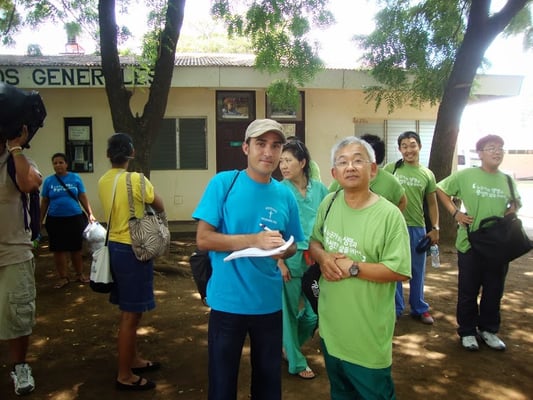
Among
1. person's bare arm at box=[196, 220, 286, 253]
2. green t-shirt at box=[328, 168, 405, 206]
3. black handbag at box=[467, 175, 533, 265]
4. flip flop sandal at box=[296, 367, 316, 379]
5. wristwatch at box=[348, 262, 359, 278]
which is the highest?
green t-shirt at box=[328, 168, 405, 206]

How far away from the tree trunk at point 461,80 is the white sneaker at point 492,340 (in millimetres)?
4899

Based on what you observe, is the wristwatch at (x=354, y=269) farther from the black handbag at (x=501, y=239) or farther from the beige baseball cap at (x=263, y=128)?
the black handbag at (x=501, y=239)

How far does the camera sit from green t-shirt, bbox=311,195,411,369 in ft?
7.30

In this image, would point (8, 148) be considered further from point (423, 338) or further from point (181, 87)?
point (181, 87)

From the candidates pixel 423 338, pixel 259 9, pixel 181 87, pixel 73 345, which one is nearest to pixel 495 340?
pixel 423 338

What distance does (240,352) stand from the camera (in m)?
2.40

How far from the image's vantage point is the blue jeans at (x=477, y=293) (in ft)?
13.8

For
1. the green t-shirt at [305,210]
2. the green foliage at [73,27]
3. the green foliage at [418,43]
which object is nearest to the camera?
the green t-shirt at [305,210]

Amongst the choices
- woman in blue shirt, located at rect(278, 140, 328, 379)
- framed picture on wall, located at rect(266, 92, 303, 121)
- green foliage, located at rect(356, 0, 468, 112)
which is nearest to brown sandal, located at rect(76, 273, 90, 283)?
woman in blue shirt, located at rect(278, 140, 328, 379)

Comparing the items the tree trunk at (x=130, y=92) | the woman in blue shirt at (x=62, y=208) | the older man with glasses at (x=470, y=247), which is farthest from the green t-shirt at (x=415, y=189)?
the woman in blue shirt at (x=62, y=208)

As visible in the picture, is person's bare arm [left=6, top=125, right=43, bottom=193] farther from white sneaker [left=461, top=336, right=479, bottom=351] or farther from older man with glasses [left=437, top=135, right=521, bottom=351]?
white sneaker [left=461, top=336, right=479, bottom=351]

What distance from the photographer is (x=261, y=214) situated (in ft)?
7.85

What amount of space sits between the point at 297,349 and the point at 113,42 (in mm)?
5371

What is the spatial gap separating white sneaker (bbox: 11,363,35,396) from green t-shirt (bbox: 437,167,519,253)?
12.3 feet
